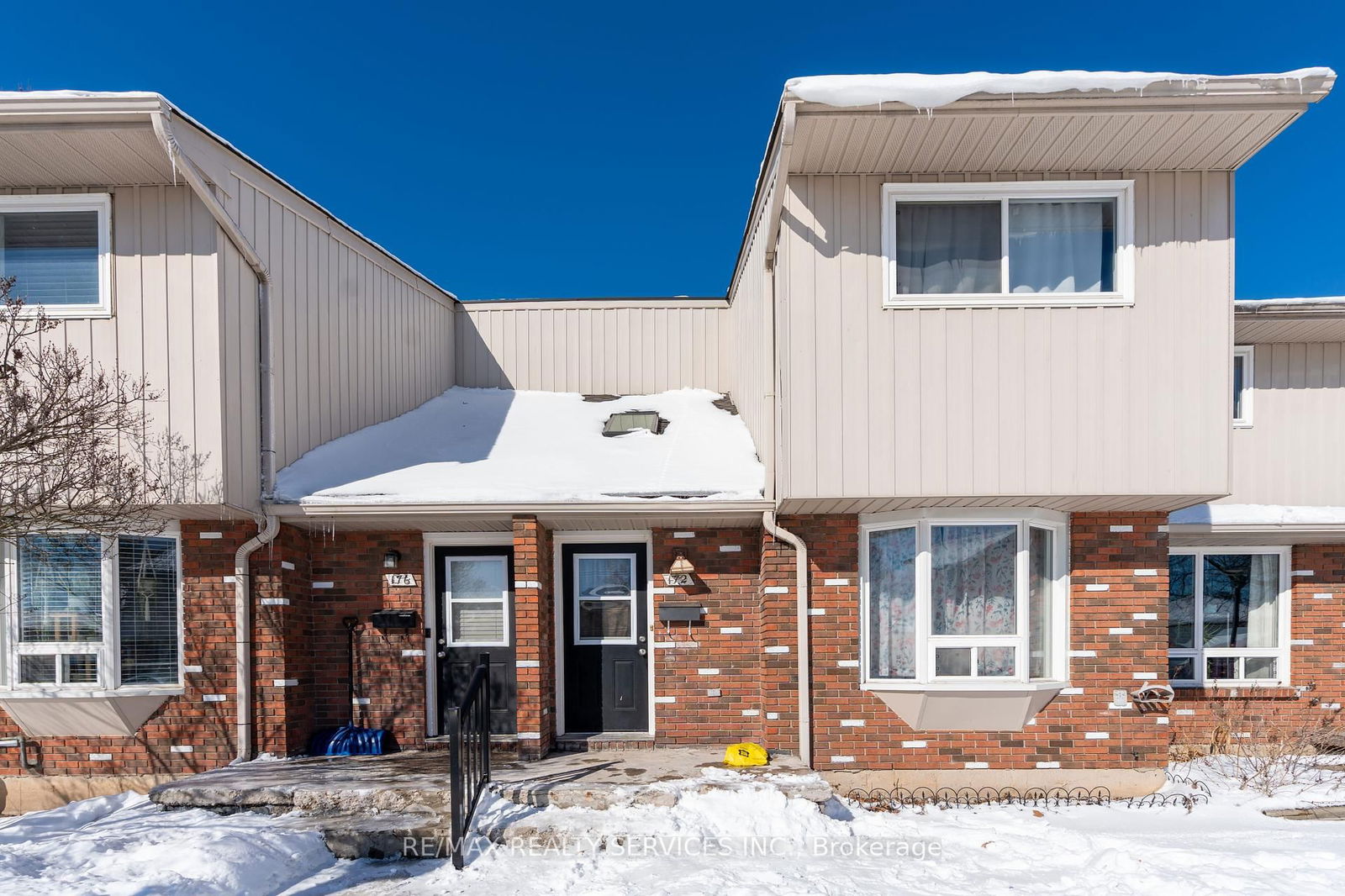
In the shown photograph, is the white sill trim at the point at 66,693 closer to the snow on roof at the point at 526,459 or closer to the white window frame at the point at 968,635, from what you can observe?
the snow on roof at the point at 526,459

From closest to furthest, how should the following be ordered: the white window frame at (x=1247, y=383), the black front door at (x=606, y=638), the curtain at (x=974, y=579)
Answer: the curtain at (x=974, y=579) < the black front door at (x=606, y=638) < the white window frame at (x=1247, y=383)

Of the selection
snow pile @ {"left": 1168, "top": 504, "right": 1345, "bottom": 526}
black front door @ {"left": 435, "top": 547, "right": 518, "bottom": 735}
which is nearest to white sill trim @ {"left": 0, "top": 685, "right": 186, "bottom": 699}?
black front door @ {"left": 435, "top": 547, "right": 518, "bottom": 735}

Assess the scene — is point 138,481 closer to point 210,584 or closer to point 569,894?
point 210,584

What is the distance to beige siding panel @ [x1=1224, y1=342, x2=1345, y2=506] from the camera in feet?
28.5

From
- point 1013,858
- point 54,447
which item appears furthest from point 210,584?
point 1013,858

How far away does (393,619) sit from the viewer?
749 centimetres

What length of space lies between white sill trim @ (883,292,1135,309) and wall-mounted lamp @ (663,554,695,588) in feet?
9.63

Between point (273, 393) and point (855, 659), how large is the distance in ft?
18.3

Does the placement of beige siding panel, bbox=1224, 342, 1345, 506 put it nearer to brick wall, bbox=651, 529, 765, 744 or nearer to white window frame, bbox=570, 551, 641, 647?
brick wall, bbox=651, 529, 765, 744

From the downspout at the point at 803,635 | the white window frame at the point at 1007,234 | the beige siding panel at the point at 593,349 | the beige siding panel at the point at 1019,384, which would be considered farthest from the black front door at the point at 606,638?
the white window frame at the point at 1007,234

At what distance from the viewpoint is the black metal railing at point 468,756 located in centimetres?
512

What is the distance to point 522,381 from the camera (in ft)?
35.2

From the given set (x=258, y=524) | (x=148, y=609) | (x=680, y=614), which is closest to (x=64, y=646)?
(x=148, y=609)

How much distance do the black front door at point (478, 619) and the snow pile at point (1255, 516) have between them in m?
6.76
